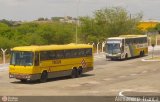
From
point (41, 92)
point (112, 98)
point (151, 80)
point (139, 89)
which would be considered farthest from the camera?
point (151, 80)

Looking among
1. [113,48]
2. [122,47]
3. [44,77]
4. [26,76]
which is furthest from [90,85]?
[122,47]

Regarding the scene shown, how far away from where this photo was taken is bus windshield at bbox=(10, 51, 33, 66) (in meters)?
29.8

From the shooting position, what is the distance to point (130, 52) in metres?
54.6

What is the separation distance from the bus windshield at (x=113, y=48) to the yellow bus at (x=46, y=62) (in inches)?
674

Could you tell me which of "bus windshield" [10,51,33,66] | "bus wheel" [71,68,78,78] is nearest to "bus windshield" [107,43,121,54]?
"bus wheel" [71,68,78,78]

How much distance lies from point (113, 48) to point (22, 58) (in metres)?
23.4

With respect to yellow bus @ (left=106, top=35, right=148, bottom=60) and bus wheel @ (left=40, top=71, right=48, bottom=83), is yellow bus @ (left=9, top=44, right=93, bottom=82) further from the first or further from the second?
yellow bus @ (left=106, top=35, right=148, bottom=60)

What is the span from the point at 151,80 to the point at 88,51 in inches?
231

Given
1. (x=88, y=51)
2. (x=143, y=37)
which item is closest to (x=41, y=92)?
(x=88, y=51)

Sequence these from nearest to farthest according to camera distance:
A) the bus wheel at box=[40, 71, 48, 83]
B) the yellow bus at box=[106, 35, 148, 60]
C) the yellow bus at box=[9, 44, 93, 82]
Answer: the yellow bus at box=[9, 44, 93, 82] < the bus wheel at box=[40, 71, 48, 83] < the yellow bus at box=[106, 35, 148, 60]

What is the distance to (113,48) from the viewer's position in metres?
52.4

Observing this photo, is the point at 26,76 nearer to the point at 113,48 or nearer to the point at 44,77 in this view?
the point at 44,77

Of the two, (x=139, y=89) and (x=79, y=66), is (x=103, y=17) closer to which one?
(x=79, y=66)

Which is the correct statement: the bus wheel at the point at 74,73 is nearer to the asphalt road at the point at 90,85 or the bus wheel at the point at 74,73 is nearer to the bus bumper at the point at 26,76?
the asphalt road at the point at 90,85
